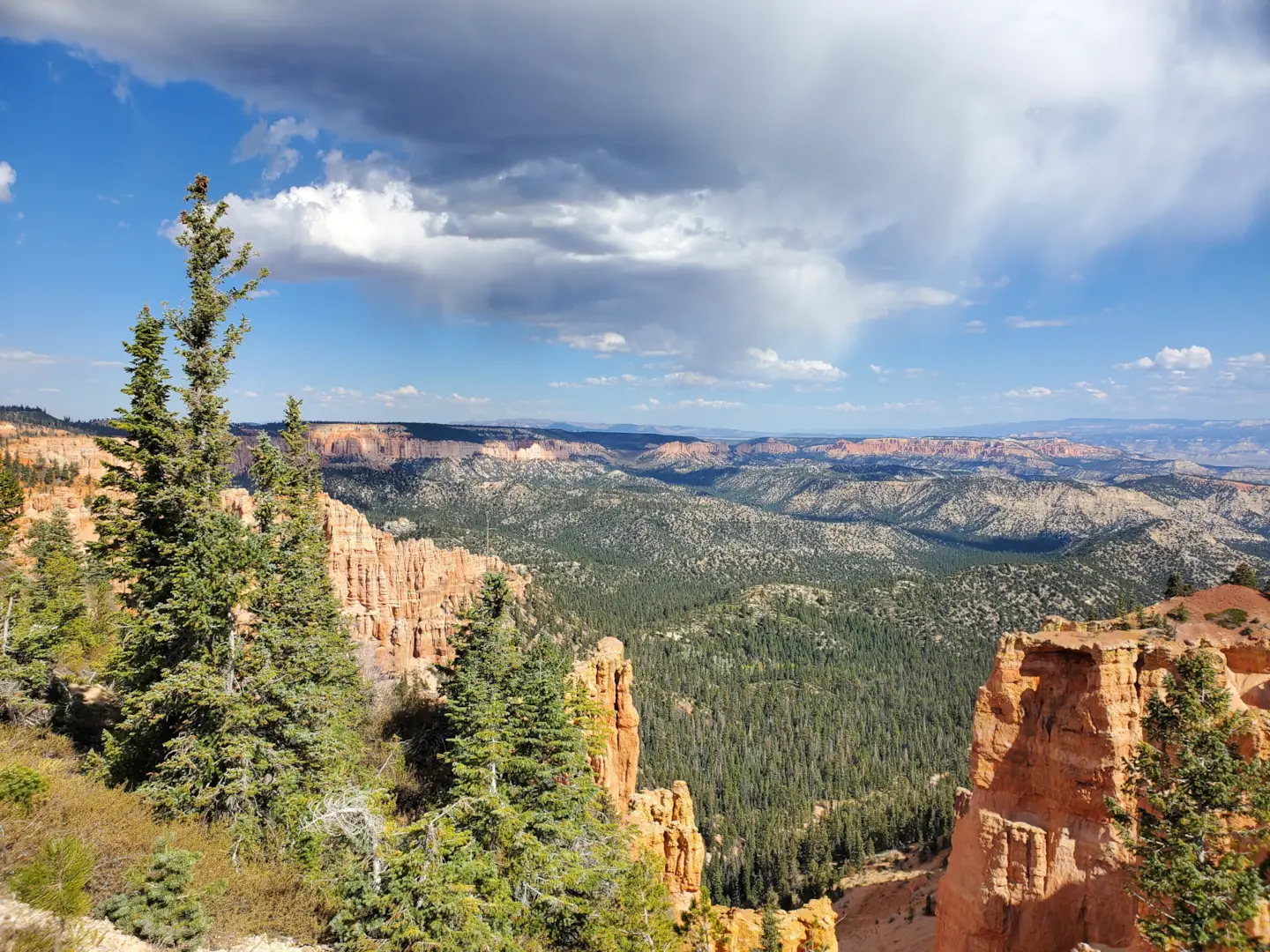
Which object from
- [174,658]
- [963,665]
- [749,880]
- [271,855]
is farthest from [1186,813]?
[963,665]

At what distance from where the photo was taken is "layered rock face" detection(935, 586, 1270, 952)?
23.2 m

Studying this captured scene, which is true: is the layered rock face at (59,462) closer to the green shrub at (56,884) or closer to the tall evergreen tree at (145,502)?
the tall evergreen tree at (145,502)

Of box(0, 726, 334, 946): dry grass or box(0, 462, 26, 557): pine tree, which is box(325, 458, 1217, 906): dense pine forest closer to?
box(0, 726, 334, 946): dry grass

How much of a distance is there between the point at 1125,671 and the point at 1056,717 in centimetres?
312

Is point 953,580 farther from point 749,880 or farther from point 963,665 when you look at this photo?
point 749,880

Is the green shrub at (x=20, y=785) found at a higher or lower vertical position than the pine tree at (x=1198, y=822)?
higher

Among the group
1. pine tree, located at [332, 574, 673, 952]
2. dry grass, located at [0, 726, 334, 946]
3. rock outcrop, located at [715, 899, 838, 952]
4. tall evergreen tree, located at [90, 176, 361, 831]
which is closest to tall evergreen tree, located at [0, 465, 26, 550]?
tall evergreen tree, located at [90, 176, 361, 831]

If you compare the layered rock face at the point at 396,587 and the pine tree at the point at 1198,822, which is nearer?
the pine tree at the point at 1198,822

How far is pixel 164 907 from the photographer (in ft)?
35.2

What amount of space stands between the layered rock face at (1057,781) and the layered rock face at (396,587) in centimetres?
4798

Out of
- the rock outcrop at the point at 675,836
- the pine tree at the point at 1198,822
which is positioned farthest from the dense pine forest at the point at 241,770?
the pine tree at the point at 1198,822

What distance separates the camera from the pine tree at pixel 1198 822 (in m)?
13.7

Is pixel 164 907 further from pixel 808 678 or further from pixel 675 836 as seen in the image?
pixel 808 678

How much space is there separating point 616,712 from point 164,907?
77.7ft
